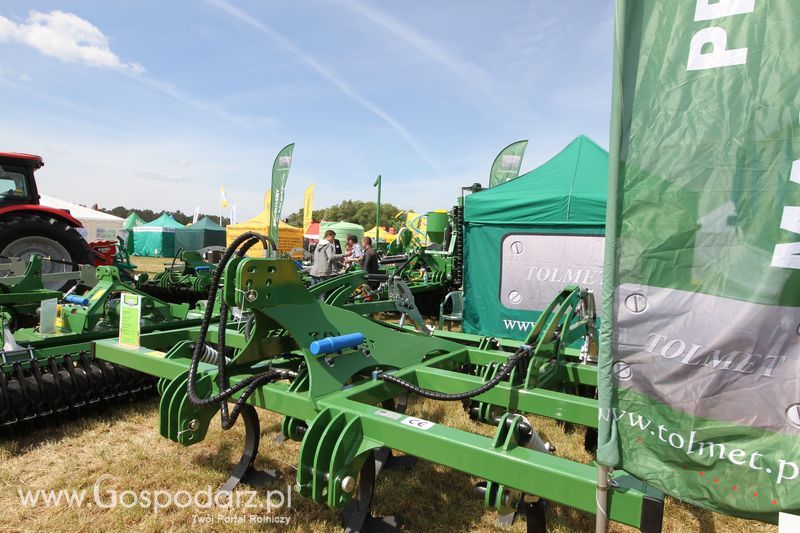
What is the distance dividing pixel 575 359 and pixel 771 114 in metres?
2.63

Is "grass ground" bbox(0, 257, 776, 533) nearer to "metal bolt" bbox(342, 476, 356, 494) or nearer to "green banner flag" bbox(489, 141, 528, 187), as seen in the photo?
"metal bolt" bbox(342, 476, 356, 494)

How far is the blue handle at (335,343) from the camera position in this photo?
7.91 feet

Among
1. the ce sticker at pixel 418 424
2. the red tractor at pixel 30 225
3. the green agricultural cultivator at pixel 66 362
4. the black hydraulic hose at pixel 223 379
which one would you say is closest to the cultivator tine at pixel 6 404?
the green agricultural cultivator at pixel 66 362

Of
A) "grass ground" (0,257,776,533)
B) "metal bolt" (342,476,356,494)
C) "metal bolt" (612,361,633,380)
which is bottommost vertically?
"grass ground" (0,257,776,533)

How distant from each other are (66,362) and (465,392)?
306 centimetres

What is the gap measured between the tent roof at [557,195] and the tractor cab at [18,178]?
7092 mm

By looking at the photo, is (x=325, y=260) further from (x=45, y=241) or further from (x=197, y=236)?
(x=197, y=236)

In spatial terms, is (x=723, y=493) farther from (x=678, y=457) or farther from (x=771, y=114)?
(x=771, y=114)

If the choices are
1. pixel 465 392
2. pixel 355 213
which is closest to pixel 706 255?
pixel 465 392

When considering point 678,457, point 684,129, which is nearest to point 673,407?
point 678,457

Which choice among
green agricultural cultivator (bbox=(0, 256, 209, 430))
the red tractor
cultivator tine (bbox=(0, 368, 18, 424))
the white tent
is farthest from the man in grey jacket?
the white tent

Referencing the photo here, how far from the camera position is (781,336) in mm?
1366

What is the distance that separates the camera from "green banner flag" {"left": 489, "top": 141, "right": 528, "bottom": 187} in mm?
13812

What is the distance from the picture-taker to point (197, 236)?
90.8 feet
